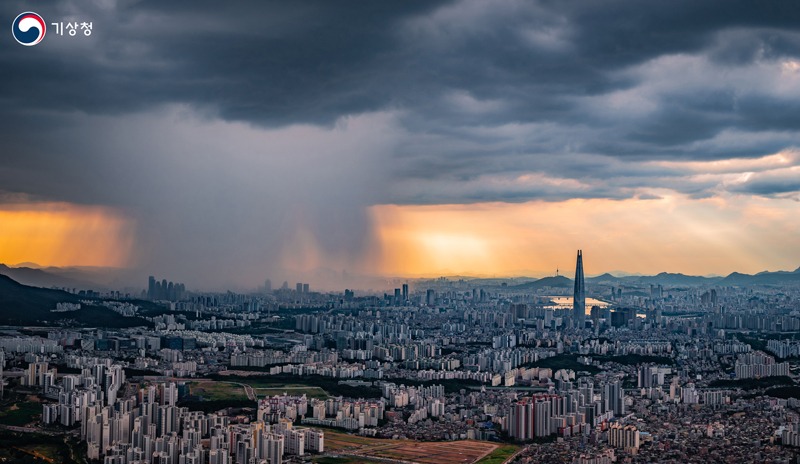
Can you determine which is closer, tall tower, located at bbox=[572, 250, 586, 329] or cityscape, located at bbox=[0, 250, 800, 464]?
cityscape, located at bbox=[0, 250, 800, 464]

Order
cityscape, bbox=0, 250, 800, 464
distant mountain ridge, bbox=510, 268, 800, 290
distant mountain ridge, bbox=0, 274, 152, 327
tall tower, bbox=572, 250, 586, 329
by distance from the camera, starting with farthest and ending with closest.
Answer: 1. distant mountain ridge, bbox=510, 268, 800, 290
2. tall tower, bbox=572, 250, 586, 329
3. distant mountain ridge, bbox=0, 274, 152, 327
4. cityscape, bbox=0, 250, 800, 464

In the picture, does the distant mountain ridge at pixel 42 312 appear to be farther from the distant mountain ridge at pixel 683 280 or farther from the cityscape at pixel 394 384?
the distant mountain ridge at pixel 683 280

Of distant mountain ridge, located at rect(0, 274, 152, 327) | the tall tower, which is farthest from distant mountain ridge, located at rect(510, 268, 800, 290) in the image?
distant mountain ridge, located at rect(0, 274, 152, 327)

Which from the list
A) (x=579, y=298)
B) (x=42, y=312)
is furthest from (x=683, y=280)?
(x=42, y=312)

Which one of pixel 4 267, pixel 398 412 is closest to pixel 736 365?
pixel 398 412

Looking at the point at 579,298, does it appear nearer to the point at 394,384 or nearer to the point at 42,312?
the point at 42,312

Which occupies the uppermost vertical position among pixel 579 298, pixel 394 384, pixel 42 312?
pixel 579 298

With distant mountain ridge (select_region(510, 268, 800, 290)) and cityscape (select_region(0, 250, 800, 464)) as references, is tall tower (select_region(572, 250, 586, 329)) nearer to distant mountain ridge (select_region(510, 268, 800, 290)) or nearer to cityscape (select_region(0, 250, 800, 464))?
cityscape (select_region(0, 250, 800, 464))

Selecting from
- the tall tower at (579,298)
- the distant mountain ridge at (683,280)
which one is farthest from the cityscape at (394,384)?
the distant mountain ridge at (683,280)
